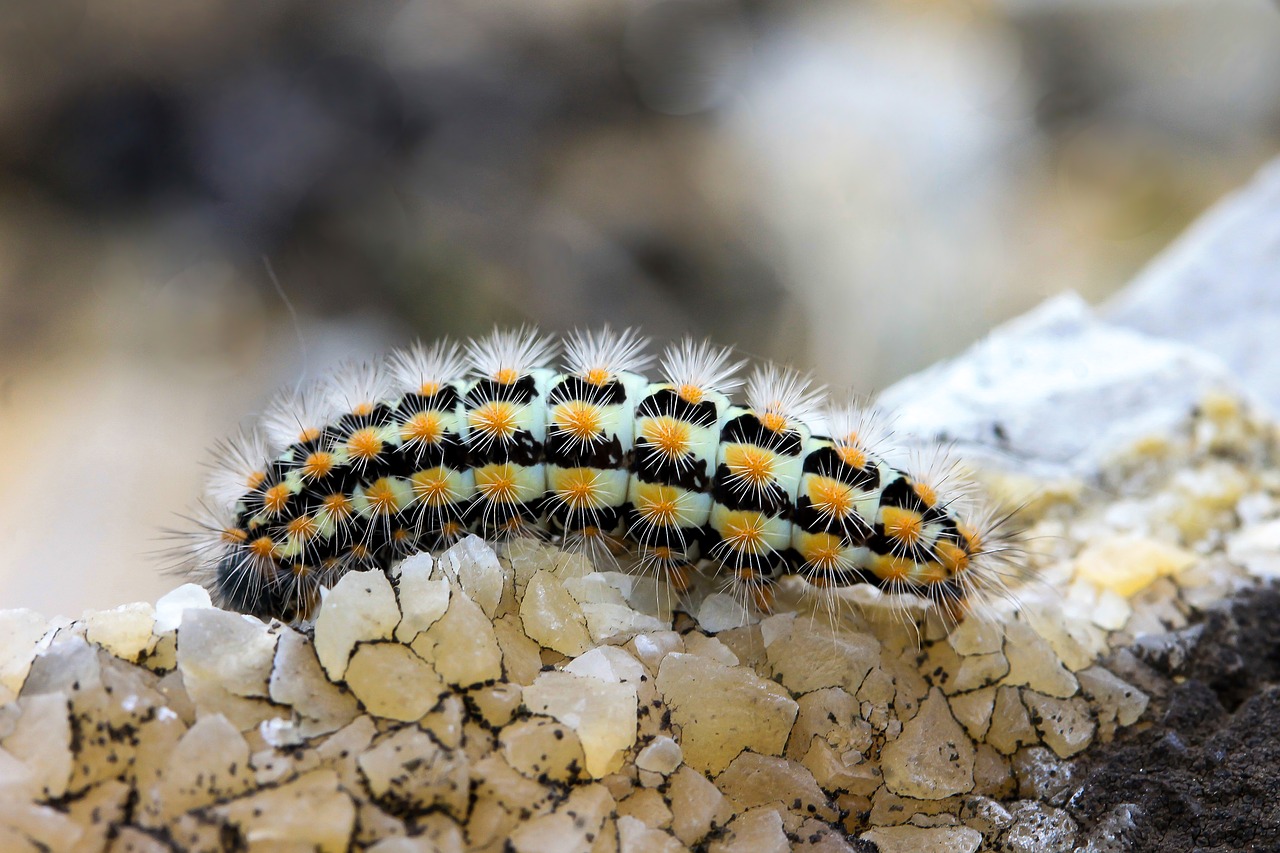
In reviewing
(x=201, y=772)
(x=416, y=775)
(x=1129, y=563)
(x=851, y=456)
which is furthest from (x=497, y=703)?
(x=1129, y=563)

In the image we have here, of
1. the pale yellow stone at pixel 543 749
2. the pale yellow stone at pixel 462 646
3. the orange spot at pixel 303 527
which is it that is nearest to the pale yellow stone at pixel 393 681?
the pale yellow stone at pixel 462 646

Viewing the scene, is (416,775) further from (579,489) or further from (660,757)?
(579,489)

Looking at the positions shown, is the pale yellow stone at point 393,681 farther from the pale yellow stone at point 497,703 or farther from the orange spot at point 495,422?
the orange spot at point 495,422

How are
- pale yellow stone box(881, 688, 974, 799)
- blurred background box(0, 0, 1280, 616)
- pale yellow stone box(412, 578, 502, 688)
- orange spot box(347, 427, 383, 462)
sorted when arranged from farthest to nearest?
blurred background box(0, 0, 1280, 616) → orange spot box(347, 427, 383, 462) → pale yellow stone box(881, 688, 974, 799) → pale yellow stone box(412, 578, 502, 688)

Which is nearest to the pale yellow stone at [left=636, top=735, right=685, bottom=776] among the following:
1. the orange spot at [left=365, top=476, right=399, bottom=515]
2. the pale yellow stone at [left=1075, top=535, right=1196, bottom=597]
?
the orange spot at [left=365, top=476, right=399, bottom=515]

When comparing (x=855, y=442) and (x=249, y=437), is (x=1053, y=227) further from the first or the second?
(x=249, y=437)

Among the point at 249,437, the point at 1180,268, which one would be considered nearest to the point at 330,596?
the point at 249,437

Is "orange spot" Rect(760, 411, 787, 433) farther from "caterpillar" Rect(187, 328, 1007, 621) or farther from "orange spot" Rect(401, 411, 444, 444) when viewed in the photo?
"orange spot" Rect(401, 411, 444, 444)
